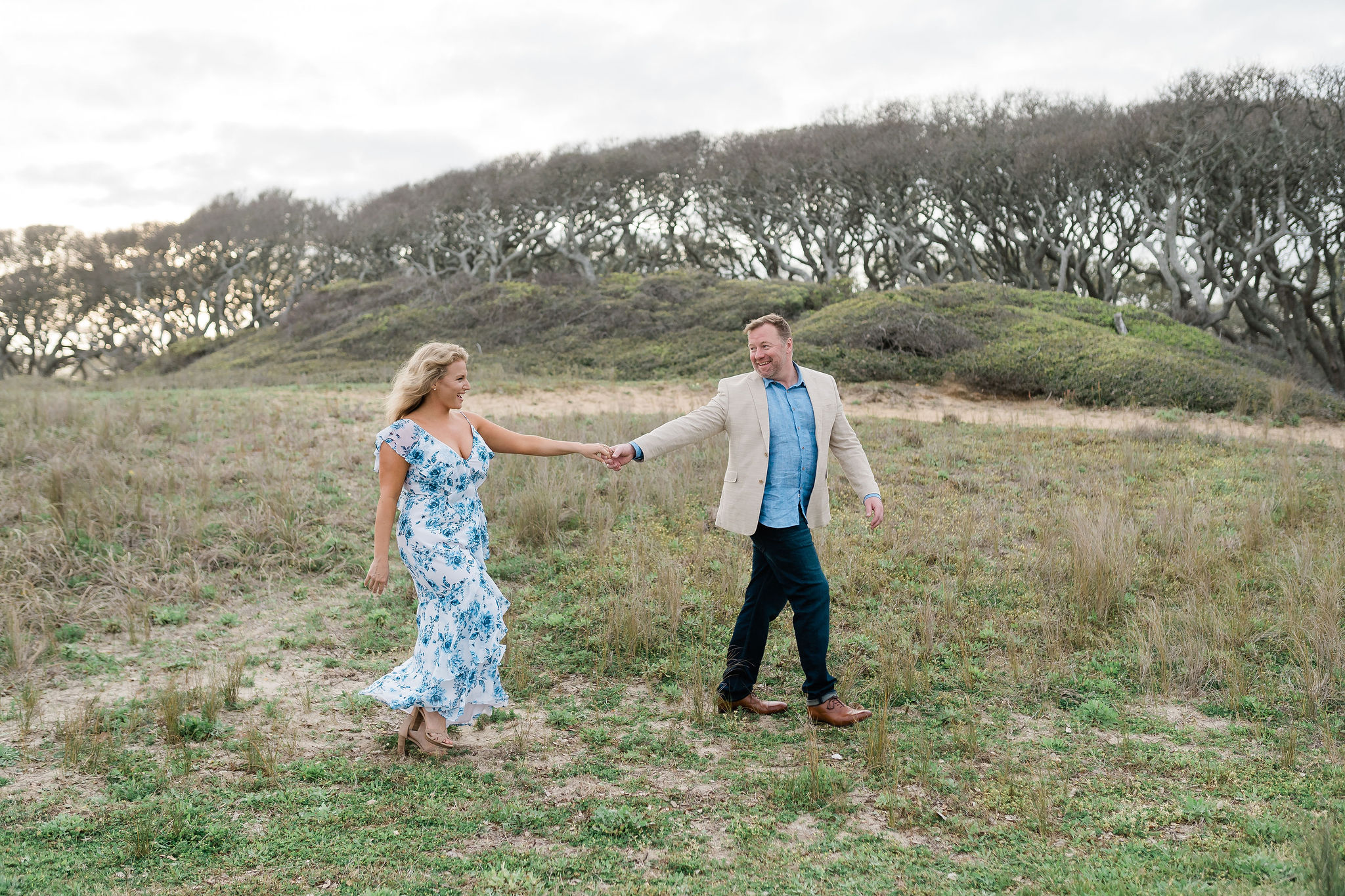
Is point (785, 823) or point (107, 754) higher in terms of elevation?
point (107, 754)

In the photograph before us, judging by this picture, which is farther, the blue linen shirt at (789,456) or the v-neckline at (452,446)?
the blue linen shirt at (789,456)

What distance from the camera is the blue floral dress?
4434mm

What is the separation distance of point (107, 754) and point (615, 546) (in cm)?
425

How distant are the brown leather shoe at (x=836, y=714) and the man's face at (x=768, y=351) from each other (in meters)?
1.76

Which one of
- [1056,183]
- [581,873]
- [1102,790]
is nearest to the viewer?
[581,873]

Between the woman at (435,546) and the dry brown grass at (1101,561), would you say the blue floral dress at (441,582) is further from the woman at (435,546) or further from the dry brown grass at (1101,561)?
the dry brown grass at (1101,561)

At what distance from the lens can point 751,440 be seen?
483 centimetres

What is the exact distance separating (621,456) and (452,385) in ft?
3.54

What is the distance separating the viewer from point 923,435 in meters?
12.2

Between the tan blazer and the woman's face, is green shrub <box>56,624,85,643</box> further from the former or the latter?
the tan blazer

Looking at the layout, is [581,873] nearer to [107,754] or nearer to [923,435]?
[107,754]

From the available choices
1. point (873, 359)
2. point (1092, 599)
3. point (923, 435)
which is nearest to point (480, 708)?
point (1092, 599)

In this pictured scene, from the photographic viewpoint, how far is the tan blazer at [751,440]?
477cm

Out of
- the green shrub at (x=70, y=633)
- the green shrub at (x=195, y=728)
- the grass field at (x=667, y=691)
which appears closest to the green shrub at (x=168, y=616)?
the grass field at (x=667, y=691)
